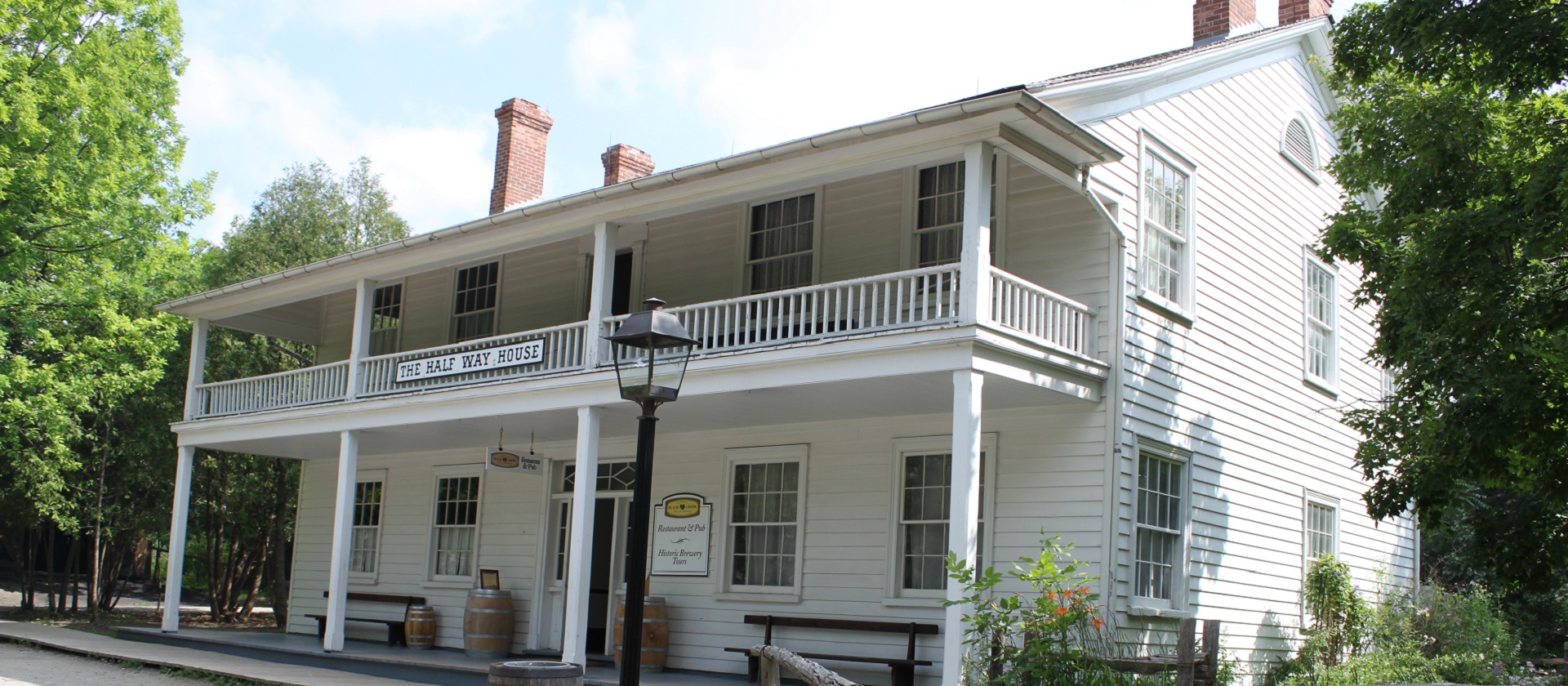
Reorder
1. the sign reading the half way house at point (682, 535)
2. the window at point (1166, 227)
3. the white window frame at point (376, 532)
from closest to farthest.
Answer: the window at point (1166, 227) → the sign reading the half way house at point (682, 535) → the white window frame at point (376, 532)

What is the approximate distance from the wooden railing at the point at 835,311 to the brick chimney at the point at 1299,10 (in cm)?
783

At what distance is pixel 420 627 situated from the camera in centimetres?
1705

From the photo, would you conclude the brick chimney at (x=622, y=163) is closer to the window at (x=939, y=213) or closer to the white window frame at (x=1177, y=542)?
the window at (x=939, y=213)

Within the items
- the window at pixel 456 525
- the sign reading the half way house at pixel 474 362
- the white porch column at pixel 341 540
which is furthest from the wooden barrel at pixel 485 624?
the sign reading the half way house at pixel 474 362

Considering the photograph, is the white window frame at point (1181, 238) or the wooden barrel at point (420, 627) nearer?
the white window frame at point (1181, 238)

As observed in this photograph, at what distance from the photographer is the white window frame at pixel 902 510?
1235 cm

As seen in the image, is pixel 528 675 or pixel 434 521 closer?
pixel 528 675

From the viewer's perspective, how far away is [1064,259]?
12562 millimetres

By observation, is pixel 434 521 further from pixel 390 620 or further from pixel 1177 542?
pixel 1177 542

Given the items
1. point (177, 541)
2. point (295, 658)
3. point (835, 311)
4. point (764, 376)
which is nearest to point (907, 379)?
point (764, 376)

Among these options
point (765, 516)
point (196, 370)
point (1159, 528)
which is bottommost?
point (765, 516)

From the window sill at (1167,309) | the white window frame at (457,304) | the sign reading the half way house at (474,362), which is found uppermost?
the white window frame at (457,304)

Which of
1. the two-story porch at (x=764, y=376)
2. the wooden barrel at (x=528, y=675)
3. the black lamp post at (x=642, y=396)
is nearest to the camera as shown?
the wooden barrel at (x=528, y=675)

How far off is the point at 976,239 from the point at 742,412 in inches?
153
